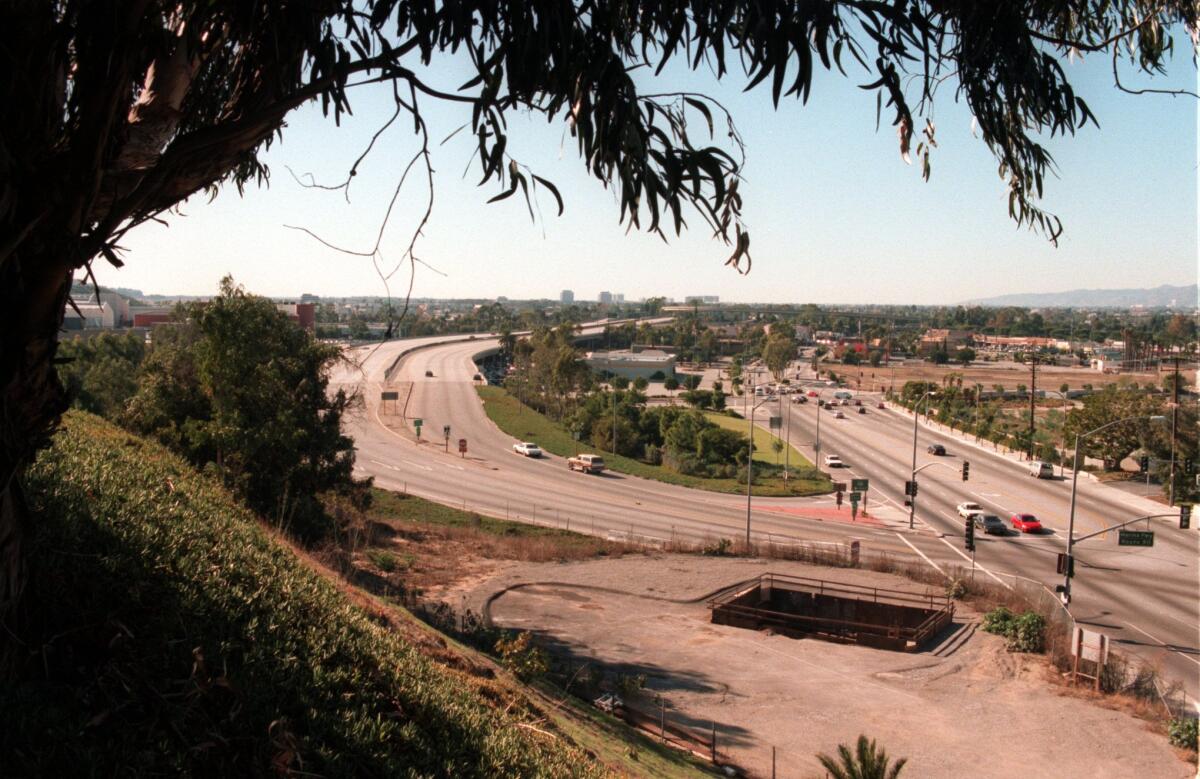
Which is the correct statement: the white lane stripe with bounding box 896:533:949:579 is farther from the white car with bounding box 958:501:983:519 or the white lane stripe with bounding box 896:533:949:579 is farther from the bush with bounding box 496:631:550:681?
the bush with bounding box 496:631:550:681

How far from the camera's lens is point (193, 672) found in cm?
491

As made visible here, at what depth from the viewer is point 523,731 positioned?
878 centimetres

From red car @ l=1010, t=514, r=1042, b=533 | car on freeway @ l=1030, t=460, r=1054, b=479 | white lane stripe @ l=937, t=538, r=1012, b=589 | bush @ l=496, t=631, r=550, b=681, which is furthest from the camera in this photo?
car on freeway @ l=1030, t=460, r=1054, b=479

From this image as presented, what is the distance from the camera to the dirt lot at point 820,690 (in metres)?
16.5

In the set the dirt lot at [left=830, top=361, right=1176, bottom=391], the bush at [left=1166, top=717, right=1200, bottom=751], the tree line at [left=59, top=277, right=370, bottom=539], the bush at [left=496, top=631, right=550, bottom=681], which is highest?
the tree line at [left=59, top=277, right=370, bottom=539]

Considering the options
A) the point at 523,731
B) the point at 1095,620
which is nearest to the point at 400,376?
the point at 1095,620

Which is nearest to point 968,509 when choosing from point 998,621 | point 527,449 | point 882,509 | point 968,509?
point 968,509

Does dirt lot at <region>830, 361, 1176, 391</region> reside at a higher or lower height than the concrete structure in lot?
lower

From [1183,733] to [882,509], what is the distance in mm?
30961

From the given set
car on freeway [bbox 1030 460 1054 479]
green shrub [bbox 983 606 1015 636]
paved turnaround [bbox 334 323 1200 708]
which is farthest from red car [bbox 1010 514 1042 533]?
green shrub [bbox 983 606 1015 636]

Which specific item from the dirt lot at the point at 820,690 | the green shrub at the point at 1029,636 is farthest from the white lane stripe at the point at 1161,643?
the dirt lot at the point at 820,690

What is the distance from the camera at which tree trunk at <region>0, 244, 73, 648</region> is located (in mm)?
4645

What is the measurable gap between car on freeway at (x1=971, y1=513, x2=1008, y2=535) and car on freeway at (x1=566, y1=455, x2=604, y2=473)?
21.8 metres

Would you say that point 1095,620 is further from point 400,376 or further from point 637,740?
point 400,376
